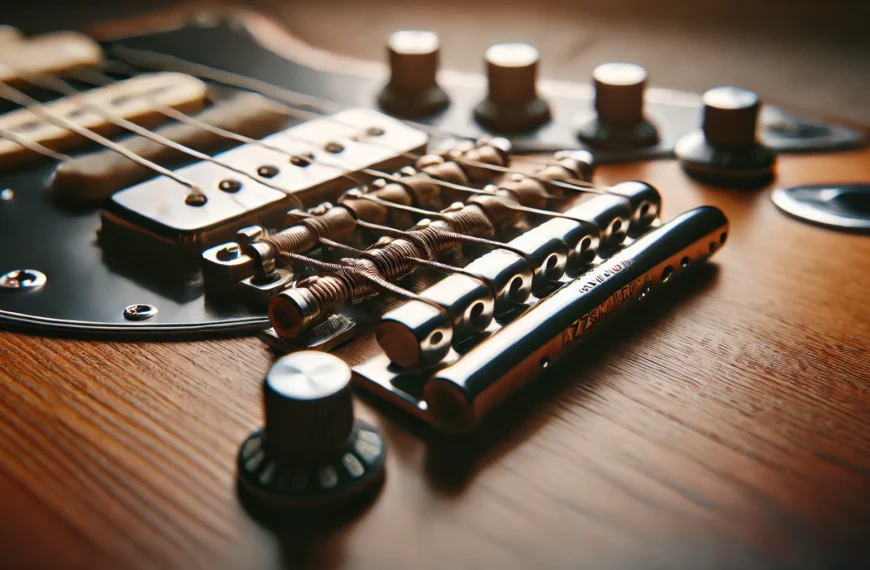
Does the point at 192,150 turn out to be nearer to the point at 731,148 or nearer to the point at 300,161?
the point at 300,161

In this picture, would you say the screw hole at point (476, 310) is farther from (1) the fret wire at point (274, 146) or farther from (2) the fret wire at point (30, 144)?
(2) the fret wire at point (30, 144)

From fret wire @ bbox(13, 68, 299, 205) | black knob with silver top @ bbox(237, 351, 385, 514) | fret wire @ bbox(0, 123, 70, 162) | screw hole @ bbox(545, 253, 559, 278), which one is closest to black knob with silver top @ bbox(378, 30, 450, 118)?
fret wire @ bbox(13, 68, 299, 205)

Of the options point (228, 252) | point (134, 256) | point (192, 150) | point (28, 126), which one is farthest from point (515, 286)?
point (28, 126)

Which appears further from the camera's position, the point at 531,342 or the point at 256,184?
the point at 256,184

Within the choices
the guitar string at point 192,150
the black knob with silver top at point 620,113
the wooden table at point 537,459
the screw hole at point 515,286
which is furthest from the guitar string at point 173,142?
the black knob with silver top at point 620,113

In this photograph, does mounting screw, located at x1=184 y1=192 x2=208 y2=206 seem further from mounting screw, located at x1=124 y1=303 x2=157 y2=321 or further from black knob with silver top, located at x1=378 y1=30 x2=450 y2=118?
black knob with silver top, located at x1=378 y1=30 x2=450 y2=118

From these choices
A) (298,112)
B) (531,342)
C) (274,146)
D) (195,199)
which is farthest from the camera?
(298,112)

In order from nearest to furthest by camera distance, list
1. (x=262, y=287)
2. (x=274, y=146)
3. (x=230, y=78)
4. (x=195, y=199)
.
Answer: (x=262, y=287) → (x=195, y=199) → (x=274, y=146) → (x=230, y=78)
